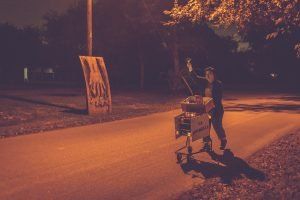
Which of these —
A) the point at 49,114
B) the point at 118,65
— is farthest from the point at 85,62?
the point at 118,65

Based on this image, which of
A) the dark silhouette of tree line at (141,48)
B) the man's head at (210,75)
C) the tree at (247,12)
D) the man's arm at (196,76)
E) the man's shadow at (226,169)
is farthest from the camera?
the dark silhouette of tree line at (141,48)

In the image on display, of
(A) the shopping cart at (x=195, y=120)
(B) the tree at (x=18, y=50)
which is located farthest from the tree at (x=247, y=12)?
(B) the tree at (x=18, y=50)

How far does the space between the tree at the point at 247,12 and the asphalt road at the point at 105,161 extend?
3.37 metres

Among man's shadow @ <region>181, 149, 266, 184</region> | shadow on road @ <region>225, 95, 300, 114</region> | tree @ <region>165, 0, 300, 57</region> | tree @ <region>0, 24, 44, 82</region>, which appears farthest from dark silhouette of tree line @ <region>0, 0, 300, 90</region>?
man's shadow @ <region>181, 149, 266, 184</region>

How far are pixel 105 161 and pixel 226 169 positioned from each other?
252cm

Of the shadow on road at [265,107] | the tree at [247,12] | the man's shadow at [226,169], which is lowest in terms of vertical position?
the shadow on road at [265,107]

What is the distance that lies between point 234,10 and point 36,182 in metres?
7.31

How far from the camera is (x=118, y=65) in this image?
45.7 metres

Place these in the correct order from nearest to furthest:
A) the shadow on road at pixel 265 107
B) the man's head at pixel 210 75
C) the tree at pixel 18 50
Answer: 1. the man's head at pixel 210 75
2. the shadow on road at pixel 265 107
3. the tree at pixel 18 50

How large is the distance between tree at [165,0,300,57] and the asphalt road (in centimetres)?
337

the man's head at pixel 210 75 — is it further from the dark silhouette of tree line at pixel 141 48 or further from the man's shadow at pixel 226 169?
the dark silhouette of tree line at pixel 141 48

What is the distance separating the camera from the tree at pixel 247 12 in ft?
33.1

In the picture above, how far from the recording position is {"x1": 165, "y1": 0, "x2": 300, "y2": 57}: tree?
10082 millimetres

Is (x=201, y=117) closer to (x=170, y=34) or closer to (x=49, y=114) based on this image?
(x=49, y=114)
